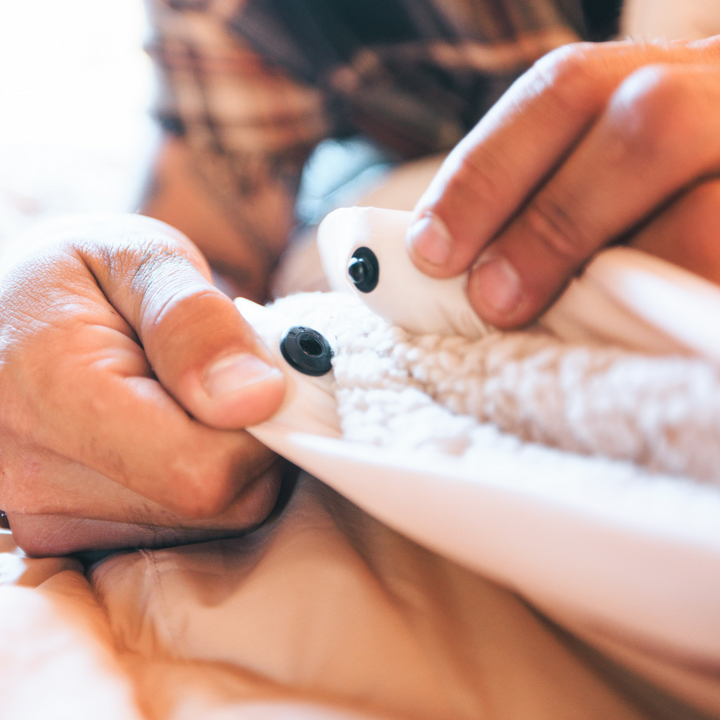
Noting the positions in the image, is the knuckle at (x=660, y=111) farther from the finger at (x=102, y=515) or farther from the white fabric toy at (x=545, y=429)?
the finger at (x=102, y=515)

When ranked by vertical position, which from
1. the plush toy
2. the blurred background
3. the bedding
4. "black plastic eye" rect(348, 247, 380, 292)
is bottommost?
the bedding

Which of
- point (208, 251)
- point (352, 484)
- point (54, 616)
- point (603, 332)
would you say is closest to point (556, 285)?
point (603, 332)

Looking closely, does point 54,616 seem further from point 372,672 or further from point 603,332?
point 603,332

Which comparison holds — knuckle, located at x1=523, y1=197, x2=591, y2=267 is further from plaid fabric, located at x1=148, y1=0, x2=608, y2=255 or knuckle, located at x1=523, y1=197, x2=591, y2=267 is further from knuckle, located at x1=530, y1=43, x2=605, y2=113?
plaid fabric, located at x1=148, y1=0, x2=608, y2=255

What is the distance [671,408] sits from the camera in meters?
0.17

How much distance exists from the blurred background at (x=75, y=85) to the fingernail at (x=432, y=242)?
0.72 metres

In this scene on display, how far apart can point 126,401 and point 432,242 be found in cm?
18

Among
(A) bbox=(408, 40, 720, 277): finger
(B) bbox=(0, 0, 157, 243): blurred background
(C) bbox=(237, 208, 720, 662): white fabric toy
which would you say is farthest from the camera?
(B) bbox=(0, 0, 157, 243): blurred background

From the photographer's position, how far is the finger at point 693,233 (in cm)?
23

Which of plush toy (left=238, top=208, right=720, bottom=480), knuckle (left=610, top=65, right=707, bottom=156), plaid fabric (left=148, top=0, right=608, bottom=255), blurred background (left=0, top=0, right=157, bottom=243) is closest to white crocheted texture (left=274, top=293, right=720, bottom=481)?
plush toy (left=238, top=208, right=720, bottom=480)

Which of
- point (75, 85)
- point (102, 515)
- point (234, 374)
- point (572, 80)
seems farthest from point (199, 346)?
point (75, 85)

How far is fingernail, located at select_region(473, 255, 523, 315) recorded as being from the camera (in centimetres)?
25

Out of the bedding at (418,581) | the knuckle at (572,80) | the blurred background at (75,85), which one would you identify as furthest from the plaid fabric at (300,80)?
the bedding at (418,581)

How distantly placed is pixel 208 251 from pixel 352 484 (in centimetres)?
57
